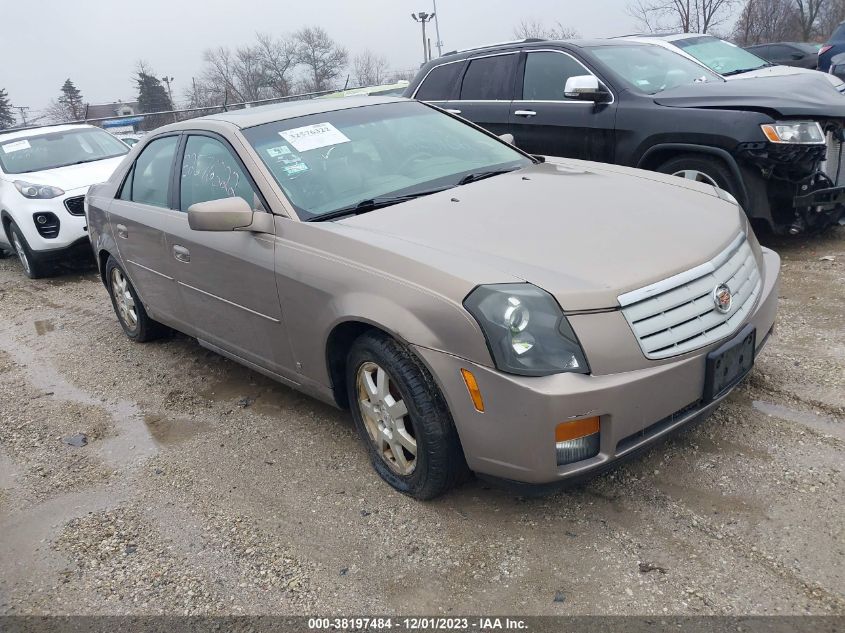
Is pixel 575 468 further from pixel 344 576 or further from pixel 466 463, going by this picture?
pixel 344 576

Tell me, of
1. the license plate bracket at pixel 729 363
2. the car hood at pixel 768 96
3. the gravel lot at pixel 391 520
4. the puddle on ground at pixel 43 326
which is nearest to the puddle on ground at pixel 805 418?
the gravel lot at pixel 391 520

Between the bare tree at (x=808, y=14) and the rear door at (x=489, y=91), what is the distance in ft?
105

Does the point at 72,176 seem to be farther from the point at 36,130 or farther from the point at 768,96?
the point at 768,96

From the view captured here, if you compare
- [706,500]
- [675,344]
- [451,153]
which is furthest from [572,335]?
[451,153]

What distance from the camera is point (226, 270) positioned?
358 cm

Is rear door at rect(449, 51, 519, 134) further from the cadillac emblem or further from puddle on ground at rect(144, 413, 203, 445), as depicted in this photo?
the cadillac emblem

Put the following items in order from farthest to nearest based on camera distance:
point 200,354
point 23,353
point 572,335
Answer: point 23,353 → point 200,354 → point 572,335

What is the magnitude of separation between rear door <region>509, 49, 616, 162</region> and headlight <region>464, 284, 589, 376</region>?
12.7ft

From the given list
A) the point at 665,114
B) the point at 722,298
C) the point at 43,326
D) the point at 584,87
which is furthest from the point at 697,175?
the point at 43,326

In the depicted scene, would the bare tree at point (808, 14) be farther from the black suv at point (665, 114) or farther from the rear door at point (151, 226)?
the rear door at point (151, 226)

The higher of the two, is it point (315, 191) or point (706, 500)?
point (315, 191)

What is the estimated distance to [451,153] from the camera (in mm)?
3877

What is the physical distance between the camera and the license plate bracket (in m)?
2.56

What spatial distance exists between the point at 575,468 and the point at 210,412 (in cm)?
238
